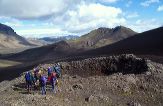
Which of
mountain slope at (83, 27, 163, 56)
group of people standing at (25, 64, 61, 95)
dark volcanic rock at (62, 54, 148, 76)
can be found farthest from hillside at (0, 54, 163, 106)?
mountain slope at (83, 27, 163, 56)

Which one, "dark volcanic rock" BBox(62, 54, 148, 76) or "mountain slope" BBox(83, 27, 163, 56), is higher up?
"mountain slope" BBox(83, 27, 163, 56)

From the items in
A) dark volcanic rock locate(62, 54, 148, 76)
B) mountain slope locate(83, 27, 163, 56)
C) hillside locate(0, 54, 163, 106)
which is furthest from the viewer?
mountain slope locate(83, 27, 163, 56)

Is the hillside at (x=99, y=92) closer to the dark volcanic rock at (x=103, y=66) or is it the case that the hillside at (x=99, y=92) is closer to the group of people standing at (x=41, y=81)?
the group of people standing at (x=41, y=81)

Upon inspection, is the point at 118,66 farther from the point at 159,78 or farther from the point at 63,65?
the point at 159,78

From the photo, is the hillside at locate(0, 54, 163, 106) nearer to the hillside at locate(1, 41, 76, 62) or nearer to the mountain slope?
the mountain slope

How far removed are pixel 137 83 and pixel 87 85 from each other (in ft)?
14.2

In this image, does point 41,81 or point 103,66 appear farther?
point 103,66

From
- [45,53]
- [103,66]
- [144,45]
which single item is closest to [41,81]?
[103,66]

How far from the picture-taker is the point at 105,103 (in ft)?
84.9

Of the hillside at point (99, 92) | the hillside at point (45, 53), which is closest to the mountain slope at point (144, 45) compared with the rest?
the hillside at point (99, 92)


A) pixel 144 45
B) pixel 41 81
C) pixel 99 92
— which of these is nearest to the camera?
pixel 41 81

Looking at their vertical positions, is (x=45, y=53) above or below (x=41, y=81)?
above

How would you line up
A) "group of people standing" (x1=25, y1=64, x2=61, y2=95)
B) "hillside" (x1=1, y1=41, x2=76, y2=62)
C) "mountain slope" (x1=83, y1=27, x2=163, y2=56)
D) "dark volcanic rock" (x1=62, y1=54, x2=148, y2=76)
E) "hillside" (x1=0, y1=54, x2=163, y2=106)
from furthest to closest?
"hillside" (x1=1, y1=41, x2=76, y2=62)
"mountain slope" (x1=83, y1=27, x2=163, y2=56)
"dark volcanic rock" (x1=62, y1=54, x2=148, y2=76)
"group of people standing" (x1=25, y1=64, x2=61, y2=95)
"hillside" (x1=0, y1=54, x2=163, y2=106)

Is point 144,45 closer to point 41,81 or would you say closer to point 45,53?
point 41,81
